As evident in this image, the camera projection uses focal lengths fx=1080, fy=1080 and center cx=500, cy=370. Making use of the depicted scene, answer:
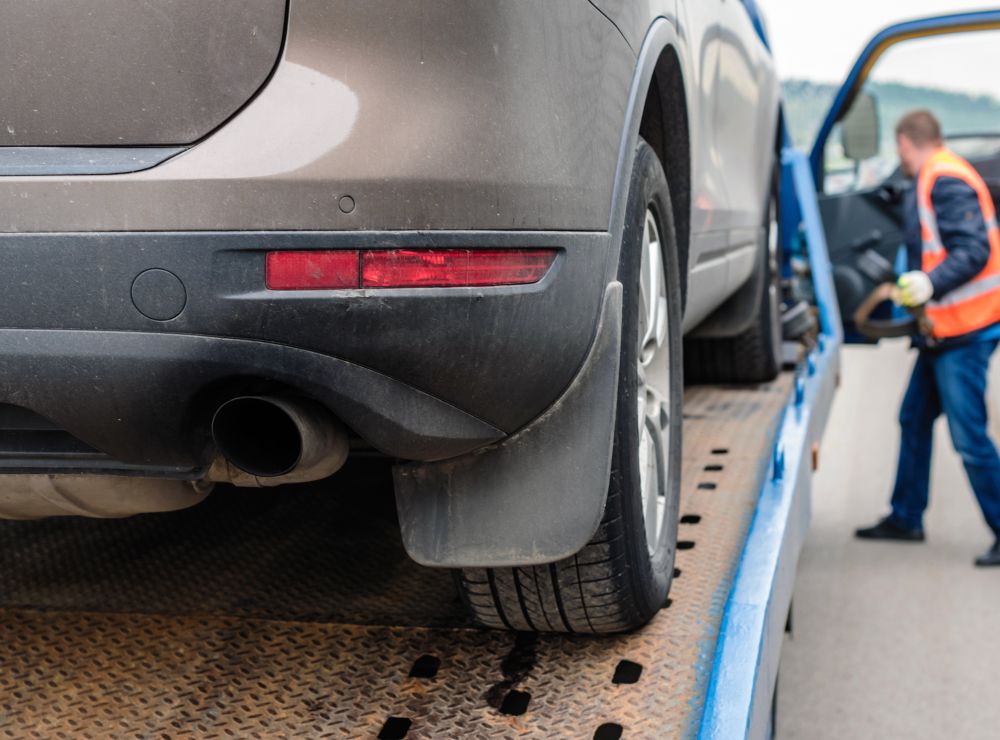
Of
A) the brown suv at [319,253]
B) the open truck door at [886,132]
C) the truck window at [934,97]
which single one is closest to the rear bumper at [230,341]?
the brown suv at [319,253]

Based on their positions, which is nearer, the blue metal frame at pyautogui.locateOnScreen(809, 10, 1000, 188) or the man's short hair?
the man's short hair

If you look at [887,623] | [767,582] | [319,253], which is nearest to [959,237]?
[887,623]

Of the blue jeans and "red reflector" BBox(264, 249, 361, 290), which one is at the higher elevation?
"red reflector" BBox(264, 249, 361, 290)

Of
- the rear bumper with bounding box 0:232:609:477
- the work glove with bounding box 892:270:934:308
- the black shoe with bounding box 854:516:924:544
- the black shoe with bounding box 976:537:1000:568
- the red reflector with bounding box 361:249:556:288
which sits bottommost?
the black shoe with bounding box 854:516:924:544

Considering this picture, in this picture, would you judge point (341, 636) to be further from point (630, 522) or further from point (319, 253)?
point (319, 253)

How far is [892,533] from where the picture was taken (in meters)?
4.51

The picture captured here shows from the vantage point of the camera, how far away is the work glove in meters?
4.31

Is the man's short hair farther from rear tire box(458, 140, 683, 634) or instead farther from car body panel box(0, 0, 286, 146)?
car body panel box(0, 0, 286, 146)

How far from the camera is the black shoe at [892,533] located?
451cm

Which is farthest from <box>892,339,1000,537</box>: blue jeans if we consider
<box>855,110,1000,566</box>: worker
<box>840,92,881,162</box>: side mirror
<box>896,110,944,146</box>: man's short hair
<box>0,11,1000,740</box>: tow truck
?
<box>0,11,1000,740</box>: tow truck

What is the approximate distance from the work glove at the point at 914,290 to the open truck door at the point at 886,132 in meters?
0.65

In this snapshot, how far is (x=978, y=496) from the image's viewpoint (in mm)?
4336

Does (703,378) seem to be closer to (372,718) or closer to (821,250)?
(821,250)

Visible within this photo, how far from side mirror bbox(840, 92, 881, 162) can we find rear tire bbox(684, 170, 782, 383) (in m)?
1.18
